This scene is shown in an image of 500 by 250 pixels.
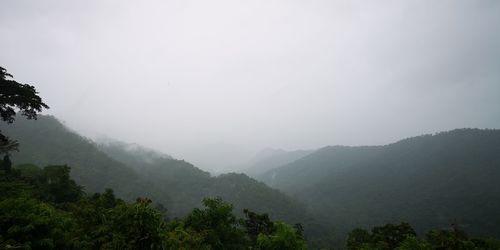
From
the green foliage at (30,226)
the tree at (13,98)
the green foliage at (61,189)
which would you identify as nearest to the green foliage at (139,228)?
the green foliage at (30,226)

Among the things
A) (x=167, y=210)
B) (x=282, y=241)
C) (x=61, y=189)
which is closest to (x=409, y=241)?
(x=282, y=241)

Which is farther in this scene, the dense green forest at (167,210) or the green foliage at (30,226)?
the dense green forest at (167,210)

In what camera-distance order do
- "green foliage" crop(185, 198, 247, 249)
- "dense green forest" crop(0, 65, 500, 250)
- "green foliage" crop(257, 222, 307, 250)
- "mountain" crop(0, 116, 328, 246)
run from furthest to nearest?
"mountain" crop(0, 116, 328, 246), "green foliage" crop(185, 198, 247, 249), "green foliage" crop(257, 222, 307, 250), "dense green forest" crop(0, 65, 500, 250)

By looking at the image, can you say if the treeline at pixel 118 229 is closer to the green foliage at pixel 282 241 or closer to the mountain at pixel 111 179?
the green foliage at pixel 282 241

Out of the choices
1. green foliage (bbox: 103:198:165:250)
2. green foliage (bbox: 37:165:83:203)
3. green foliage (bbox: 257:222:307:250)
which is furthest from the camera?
green foliage (bbox: 37:165:83:203)

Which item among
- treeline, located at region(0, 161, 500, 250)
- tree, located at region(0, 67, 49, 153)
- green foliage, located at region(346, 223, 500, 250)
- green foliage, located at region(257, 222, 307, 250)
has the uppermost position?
tree, located at region(0, 67, 49, 153)

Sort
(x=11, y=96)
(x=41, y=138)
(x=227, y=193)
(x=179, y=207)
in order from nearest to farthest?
(x=11, y=96) < (x=41, y=138) < (x=179, y=207) < (x=227, y=193)

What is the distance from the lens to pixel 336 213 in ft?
637

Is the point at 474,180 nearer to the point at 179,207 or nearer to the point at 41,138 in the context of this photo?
the point at 179,207

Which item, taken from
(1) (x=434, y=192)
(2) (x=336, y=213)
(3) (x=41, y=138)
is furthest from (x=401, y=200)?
(3) (x=41, y=138)

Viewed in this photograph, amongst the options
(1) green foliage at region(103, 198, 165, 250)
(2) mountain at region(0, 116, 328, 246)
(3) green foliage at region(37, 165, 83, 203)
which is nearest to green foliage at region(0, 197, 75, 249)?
(1) green foliage at region(103, 198, 165, 250)

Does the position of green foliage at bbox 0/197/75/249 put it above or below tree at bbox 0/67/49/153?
below

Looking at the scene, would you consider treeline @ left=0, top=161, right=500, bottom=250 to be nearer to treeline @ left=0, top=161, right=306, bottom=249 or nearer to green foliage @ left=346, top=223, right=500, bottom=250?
treeline @ left=0, top=161, right=306, bottom=249

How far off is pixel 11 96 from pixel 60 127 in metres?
174
